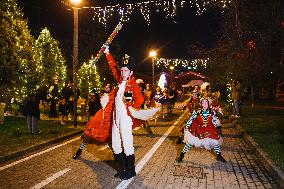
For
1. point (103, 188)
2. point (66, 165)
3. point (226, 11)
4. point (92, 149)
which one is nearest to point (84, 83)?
point (226, 11)

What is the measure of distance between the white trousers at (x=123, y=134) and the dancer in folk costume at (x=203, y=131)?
92.0 inches

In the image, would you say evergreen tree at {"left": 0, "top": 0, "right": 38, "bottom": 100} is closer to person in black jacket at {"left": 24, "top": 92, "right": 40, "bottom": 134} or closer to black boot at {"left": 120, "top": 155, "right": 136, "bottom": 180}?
person in black jacket at {"left": 24, "top": 92, "right": 40, "bottom": 134}

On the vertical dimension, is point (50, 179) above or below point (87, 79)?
below

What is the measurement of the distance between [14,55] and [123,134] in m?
12.9

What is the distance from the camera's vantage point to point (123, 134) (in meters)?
8.53

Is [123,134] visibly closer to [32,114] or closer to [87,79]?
[32,114]

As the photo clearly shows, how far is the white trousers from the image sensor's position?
855 cm

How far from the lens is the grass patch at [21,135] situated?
12.4m

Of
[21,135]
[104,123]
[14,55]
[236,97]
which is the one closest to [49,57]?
[14,55]

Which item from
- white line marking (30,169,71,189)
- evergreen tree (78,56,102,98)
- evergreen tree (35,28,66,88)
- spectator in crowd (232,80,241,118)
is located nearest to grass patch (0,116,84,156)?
white line marking (30,169,71,189)

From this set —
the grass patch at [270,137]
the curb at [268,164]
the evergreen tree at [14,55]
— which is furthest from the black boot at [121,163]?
the evergreen tree at [14,55]

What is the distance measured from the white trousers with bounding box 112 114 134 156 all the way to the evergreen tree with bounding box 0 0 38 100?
12.3 m

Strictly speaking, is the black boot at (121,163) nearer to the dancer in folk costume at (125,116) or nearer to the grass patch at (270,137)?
the dancer in folk costume at (125,116)

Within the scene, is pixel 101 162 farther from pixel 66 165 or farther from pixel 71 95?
pixel 71 95
